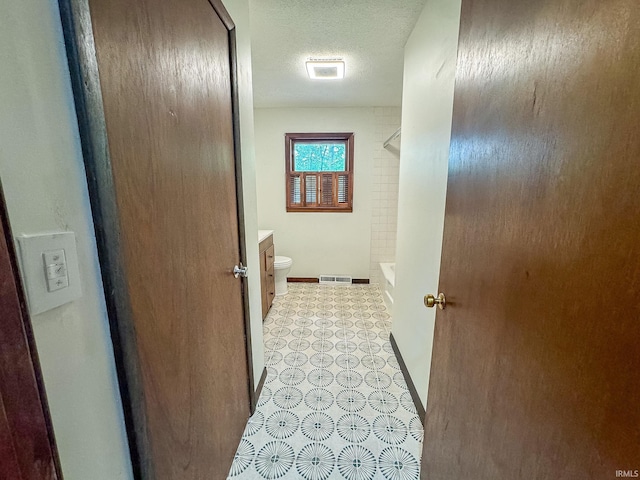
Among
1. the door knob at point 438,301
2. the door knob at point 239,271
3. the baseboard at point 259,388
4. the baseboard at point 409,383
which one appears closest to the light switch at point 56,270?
the door knob at point 239,271

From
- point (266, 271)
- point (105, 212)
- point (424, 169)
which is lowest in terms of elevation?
point (266, 271)

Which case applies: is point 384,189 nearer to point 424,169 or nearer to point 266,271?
point 266,271

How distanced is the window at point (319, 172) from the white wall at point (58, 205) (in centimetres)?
317

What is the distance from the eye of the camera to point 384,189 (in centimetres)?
353

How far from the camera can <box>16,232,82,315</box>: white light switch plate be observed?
1.30 feet

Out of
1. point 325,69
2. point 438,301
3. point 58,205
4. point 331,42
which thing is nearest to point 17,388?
point 58,205

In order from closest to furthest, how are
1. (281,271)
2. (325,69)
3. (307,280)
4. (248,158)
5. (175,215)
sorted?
(175,215)
(248,158)
(325,69)
(281,271)
(307,280)

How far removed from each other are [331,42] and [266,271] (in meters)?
2.06

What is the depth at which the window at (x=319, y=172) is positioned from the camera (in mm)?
3496

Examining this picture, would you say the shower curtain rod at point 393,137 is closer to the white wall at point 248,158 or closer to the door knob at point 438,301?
the white wall at point 248,158

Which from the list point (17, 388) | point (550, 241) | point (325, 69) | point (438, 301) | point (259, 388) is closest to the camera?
point (17, 388)

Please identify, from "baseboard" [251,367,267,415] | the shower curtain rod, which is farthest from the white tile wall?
"baseboard" [251,367,267,415]

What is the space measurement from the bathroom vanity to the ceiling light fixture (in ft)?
5.17

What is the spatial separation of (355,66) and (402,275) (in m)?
1.82
